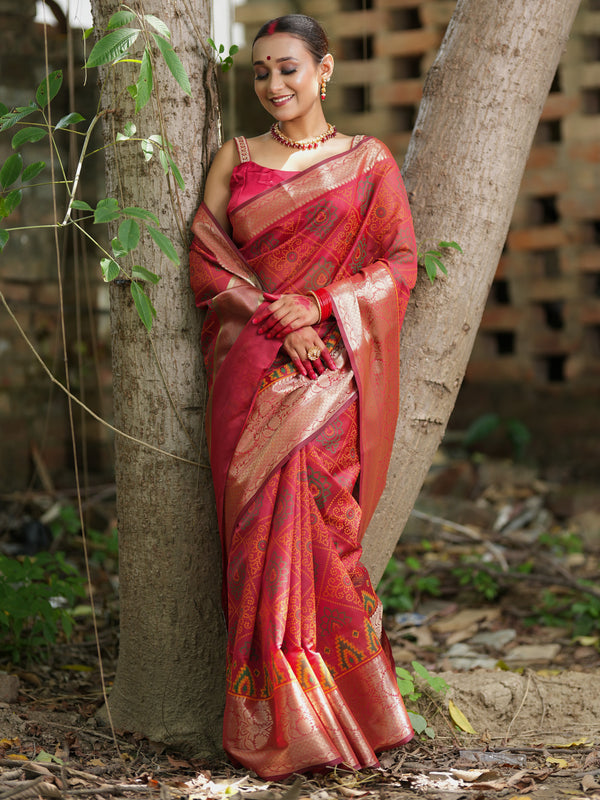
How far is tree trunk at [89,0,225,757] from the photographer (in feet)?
7.04

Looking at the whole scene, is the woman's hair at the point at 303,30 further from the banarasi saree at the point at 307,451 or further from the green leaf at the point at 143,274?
the green leaf at the point at 143,274

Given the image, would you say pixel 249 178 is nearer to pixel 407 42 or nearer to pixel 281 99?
pixel 281 99

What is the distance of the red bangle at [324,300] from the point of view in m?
1.98

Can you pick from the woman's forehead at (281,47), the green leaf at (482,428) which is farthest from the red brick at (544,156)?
the woman's forehead at (281,47)

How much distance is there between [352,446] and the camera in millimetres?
2035

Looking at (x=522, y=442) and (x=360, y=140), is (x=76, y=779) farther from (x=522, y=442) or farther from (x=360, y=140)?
(x=522, y=442)

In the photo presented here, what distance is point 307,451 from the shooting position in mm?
1964

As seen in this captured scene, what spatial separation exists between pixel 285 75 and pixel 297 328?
0.59m

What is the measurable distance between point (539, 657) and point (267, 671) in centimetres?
155

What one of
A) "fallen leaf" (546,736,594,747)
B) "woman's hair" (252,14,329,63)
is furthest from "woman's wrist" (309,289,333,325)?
"fallen leaf" (546,736,594,747)

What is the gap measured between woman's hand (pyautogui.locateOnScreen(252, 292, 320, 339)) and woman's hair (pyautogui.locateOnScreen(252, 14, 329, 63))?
1.89 feet

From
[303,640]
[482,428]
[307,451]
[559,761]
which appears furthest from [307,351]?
[482,428]

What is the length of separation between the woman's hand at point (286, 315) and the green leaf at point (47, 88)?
0.62 meters

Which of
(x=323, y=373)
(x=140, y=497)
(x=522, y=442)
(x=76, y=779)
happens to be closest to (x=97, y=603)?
(x=140, y=497)
